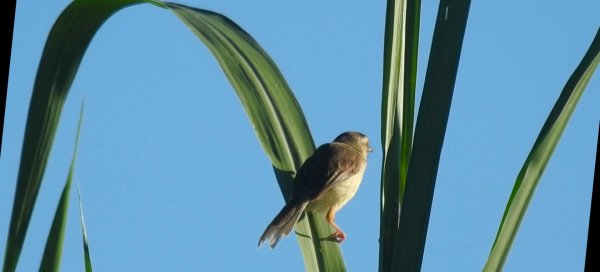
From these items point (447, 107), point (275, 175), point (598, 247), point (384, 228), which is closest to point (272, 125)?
point (275, 175)

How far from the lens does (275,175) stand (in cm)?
254

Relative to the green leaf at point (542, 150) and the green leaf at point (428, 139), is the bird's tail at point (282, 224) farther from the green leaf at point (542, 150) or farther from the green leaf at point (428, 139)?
the green leaf at point (428, 139)

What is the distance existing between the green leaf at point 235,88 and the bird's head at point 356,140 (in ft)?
10.9

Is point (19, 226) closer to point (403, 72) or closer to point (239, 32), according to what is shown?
point (239, 32)

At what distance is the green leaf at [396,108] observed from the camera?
189 cm

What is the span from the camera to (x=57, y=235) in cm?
178

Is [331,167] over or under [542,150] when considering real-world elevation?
under

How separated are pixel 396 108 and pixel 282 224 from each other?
55.4 inches

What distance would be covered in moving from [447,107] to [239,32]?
2.28 ft

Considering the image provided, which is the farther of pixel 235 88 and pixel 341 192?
pixel 341 192

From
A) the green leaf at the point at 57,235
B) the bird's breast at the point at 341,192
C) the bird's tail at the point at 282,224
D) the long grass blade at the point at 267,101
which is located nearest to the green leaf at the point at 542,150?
the long grass blade at the point at 267,101

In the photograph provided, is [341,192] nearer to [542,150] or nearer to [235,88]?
[235,88]

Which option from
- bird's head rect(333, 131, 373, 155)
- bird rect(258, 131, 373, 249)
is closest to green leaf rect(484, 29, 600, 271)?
bird rect(258, 131, 373, 249)

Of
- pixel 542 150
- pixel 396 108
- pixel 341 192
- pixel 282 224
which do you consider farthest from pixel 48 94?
pixel 341 192
